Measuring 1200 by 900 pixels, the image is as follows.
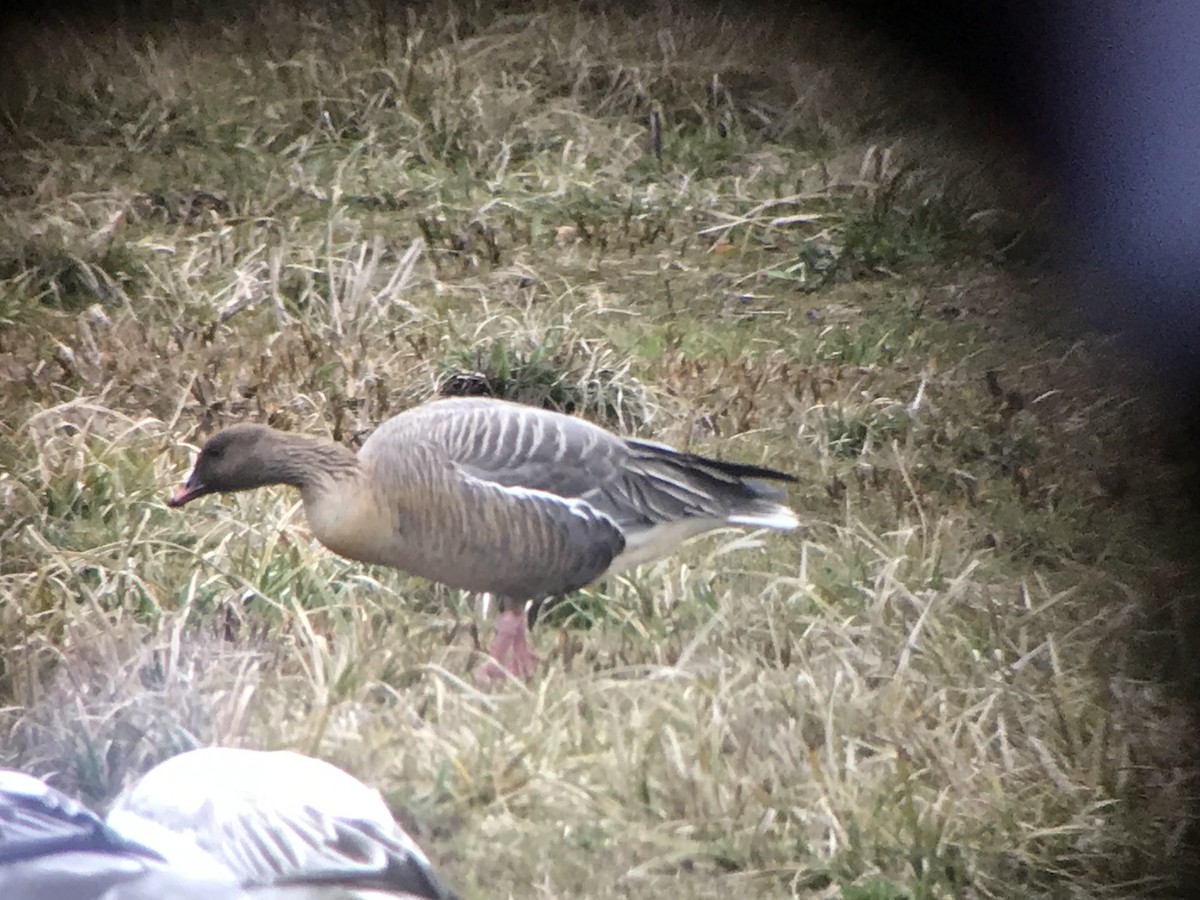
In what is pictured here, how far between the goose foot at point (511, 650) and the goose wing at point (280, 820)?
0.20 meters

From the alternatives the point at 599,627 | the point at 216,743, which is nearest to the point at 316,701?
the point at 216,743

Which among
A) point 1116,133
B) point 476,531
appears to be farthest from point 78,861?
point 1116,133

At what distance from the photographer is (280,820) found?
5.35 ft

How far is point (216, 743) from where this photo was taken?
65.6 inches

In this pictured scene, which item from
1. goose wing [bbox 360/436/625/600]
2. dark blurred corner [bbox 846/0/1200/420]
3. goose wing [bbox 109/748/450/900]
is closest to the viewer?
goose wing [bbox 109/748/450/900]

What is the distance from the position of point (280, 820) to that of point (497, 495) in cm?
45

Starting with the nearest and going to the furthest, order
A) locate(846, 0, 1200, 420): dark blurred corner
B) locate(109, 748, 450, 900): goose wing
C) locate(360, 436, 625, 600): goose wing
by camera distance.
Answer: locate(109, 748, 450, 900): goose wing → locate(360, 436, 625, 600): goose wing → locate(846, 0, 1200, 420): dark blurred corner

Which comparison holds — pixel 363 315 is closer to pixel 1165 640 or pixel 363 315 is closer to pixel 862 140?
pixel 862 140

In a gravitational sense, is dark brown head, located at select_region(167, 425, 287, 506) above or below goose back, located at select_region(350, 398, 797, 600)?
below

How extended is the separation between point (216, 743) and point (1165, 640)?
3.78 feet

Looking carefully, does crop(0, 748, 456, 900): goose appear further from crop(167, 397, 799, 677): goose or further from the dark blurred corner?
the dark blurred corner

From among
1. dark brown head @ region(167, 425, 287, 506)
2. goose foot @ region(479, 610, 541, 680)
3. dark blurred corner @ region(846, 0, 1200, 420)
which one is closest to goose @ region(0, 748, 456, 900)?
goose foot @ region(479, 610, 541, 680)

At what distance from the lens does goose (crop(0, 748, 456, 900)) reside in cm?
162

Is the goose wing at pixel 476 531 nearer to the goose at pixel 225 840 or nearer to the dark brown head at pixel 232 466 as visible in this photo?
the dark brown head at pixel 232 466
